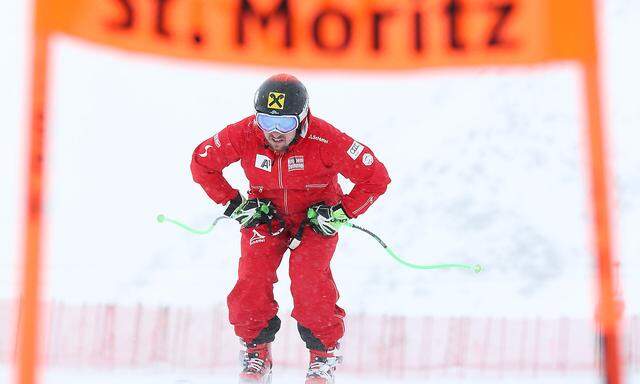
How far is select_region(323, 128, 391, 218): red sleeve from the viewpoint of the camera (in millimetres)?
4570

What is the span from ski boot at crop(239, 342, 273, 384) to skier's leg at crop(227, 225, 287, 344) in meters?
0.05

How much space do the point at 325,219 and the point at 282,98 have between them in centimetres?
79

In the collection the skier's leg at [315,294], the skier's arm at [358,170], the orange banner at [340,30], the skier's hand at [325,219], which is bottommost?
the skier's leg at [315,294]

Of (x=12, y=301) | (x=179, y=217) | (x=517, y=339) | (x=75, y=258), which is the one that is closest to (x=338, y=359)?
(x=517, y=339)

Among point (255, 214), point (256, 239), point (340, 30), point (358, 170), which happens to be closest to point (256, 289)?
point (256, 239)

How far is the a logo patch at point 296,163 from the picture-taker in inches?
179

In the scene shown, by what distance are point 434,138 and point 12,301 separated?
21.6 feet

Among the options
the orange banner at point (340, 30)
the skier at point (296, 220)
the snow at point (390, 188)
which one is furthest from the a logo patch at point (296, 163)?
the snow at point (390, 188)

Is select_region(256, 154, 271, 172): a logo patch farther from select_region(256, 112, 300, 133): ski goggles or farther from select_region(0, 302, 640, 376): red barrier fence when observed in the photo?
select_region(0, 302, 640, 376): red barrier fence

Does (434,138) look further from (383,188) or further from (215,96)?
(383,188)

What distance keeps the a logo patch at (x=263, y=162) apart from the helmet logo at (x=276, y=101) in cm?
40

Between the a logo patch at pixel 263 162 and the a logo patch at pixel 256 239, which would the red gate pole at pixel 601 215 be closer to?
the a logo patch at pixel 263 162

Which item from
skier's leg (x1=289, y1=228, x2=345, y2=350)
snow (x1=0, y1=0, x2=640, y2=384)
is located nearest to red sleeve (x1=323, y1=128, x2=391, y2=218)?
skier's leg (x1=289, y1=228, x2=345, y2=350)

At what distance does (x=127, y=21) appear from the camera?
3498 millimetres
